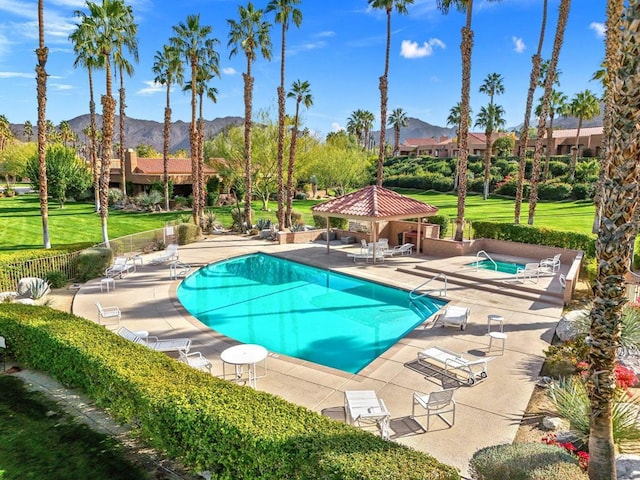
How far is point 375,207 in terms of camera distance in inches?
787

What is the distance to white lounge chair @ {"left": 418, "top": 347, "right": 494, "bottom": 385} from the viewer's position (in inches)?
350

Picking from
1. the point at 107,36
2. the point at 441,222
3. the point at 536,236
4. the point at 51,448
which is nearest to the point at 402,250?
the point at 441,222

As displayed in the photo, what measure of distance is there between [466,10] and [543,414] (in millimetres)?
19622

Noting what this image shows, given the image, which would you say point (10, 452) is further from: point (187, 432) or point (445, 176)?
point (445, 176)

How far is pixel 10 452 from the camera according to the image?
6.45 metres

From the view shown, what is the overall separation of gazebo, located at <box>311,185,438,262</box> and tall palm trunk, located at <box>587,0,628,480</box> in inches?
570

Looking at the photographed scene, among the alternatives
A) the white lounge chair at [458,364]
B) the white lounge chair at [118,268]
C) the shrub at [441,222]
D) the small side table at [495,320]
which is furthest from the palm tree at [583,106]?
the white lounge chair at [118,268]

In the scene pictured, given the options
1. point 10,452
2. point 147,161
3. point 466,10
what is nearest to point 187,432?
point 10,452

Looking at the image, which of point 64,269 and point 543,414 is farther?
point 64,269

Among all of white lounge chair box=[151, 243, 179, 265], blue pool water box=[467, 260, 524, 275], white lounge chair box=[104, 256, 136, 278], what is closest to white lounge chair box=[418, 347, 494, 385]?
blue pool water box=[467, 260, 524, 275]

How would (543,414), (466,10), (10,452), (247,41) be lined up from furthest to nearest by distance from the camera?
1. (247,41)
2. (466,10)
3. (543,414)
4. (10,452)

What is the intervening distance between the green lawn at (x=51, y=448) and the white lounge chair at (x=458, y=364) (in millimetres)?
6067

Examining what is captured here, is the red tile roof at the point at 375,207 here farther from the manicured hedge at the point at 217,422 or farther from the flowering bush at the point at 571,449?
the manicured hedge at the point at 217,422

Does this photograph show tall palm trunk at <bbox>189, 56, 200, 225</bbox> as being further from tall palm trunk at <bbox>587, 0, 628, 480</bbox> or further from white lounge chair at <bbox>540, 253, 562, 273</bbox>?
tall palm trunk at <bbox>587, 0, 628, 480</bbox>
